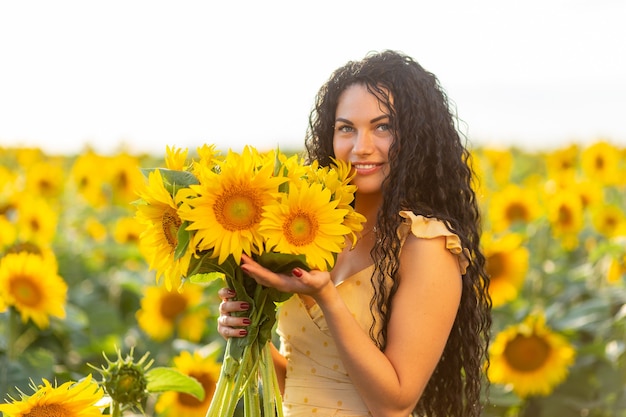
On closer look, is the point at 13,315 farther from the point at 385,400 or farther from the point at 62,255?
the point at 62,255

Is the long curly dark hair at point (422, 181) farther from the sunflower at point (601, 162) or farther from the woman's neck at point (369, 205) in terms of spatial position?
the sunflower at point (601, 162)

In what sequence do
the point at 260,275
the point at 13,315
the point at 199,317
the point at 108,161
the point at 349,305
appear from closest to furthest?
the point at 260,275
the point at 349,305
the point at 13,315
the point at 199,317
the point at 108,161

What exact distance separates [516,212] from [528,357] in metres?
1.67

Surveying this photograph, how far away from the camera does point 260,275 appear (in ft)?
5.70

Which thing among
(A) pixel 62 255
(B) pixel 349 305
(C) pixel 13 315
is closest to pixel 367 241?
(B) pixel 349 305

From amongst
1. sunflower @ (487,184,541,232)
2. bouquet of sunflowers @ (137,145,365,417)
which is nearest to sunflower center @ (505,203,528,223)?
sunflower @ (487,184,541,232)

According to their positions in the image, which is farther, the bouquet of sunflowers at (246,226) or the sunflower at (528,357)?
the sunflower at (528,357)

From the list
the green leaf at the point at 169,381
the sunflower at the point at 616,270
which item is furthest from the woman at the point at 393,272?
the sunflower at the point at 616,270

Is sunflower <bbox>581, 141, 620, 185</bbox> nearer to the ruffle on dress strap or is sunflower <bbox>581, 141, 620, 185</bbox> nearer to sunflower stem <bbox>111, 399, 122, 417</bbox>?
the ruffle on dress strap

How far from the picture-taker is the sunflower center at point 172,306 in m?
4.17

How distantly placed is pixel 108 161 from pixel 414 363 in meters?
4.50

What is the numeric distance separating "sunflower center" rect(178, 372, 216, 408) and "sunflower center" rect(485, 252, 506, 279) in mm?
1652

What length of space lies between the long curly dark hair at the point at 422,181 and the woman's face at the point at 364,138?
0.02 metres

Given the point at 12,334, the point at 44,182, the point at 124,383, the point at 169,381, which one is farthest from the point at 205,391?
the point at 44,182
